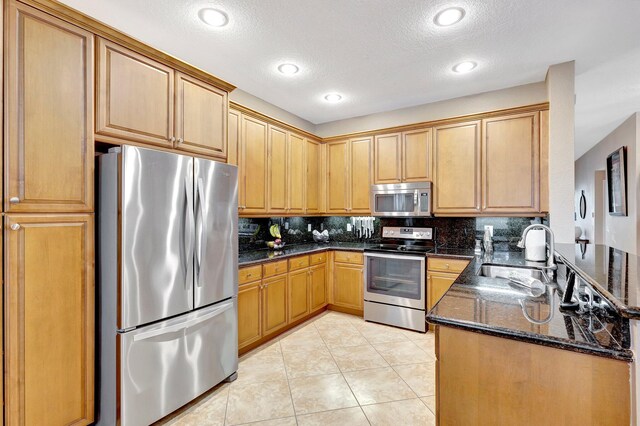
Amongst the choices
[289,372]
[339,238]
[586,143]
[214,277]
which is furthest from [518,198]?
[586,143]

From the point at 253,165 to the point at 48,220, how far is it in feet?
6.44

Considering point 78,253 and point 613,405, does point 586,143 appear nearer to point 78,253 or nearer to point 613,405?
point 613,405

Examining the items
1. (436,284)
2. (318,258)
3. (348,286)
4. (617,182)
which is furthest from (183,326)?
(617,182)

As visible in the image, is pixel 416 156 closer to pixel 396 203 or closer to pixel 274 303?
pixel 396 203

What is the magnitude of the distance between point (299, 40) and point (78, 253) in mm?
2108

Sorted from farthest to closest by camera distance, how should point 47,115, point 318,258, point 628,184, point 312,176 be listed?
point 628,184 < point 312,176 < point 318,258 < point 47,115

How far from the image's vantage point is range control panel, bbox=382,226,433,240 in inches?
154

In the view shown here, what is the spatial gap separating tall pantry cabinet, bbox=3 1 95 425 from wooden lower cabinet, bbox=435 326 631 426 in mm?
1930

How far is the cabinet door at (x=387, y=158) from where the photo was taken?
12.8 ft

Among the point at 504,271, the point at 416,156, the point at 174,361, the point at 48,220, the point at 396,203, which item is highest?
the point at 416,156

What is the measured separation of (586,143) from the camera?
20.4 ft

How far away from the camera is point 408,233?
159 inches

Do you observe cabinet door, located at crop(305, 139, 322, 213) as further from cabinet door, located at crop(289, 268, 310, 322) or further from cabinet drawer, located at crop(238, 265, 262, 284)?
cabinet drawer, located at crop(238, 265, 262, 284)

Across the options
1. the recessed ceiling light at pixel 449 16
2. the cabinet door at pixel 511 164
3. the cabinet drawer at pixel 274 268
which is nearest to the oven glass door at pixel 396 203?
the cabinet door at pixel 511 164
